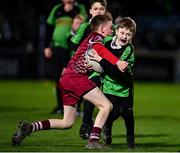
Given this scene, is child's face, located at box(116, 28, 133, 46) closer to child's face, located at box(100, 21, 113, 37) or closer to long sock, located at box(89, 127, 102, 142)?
child's face, located at box(100, 21, 113, 37)


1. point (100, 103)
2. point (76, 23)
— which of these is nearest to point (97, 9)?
point (100, 103)

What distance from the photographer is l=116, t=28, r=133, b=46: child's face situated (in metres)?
12.3

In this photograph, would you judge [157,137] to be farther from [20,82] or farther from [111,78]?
[20,82]

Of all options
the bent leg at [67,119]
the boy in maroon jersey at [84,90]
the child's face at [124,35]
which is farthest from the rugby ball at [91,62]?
the bent leg at [67,119]

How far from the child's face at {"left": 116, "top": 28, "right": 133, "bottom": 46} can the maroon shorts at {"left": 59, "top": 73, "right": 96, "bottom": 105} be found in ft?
2.35

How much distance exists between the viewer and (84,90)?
39.9ft

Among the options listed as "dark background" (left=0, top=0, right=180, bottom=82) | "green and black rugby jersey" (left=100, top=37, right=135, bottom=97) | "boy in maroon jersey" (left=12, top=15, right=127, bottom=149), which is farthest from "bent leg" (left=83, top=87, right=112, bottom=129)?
"dark background" (left=0, top=0, right=180, bottom=82)

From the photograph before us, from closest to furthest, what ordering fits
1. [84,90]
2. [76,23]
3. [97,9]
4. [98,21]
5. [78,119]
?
[84,90]
[98,21]
[97,9]
[76,23]
[78,119]

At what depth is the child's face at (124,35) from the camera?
12281 mm

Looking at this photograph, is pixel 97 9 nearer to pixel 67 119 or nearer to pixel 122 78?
pixel 122 78

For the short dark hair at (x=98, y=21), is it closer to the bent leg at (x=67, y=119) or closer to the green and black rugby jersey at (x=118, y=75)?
the green and black rugby jersey at (x=118, y=75)

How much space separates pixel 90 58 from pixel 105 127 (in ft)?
4.20

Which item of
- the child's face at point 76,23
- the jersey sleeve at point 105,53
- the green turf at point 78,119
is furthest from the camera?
the child's face at point 76,23

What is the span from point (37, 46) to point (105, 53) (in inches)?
836
